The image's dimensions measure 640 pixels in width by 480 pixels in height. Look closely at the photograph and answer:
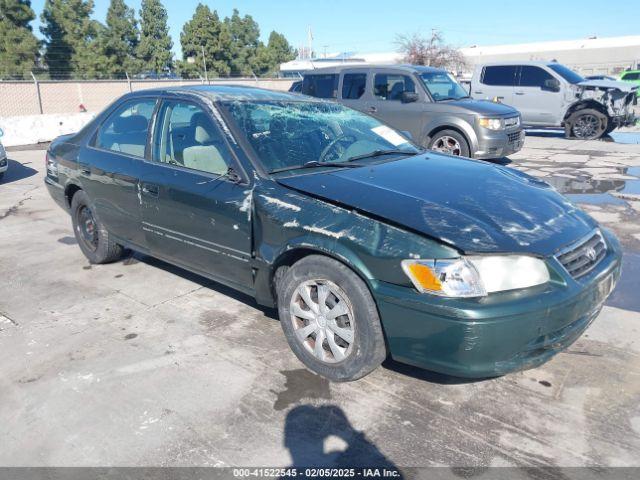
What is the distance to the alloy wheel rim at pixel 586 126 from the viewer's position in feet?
43.4

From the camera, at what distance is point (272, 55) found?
2291 inches

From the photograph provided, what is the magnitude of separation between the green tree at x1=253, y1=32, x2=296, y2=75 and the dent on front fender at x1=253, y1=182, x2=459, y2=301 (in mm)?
56694

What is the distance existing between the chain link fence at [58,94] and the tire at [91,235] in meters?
10.2

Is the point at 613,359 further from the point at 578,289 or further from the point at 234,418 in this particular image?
the point at 234,418

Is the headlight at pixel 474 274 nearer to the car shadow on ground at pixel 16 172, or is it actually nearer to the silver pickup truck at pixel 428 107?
the silver pickup truck at pixel 428 107

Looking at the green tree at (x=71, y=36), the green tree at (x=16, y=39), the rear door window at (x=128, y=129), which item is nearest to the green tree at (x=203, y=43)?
the green tree at (x=71, y=36)

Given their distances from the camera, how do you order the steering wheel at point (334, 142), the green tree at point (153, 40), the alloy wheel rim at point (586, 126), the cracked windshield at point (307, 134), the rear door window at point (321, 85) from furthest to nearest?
the green tree at point (153, 40), the alloy wheel rim at point (586, 126), the rear door window at point (321, 85), the steering wheel at point (334, 142), the cracked windshield at point (307, 134)

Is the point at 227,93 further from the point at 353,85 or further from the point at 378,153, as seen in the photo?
the point at 353,85

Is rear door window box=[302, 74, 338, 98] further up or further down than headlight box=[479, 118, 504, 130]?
further up

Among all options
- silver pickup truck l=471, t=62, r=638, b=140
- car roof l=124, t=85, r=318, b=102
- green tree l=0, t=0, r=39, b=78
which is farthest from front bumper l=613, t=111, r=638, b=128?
green tree l=0, t=0, r=39, b=78

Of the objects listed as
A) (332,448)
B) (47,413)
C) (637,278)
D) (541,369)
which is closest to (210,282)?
(47,413)

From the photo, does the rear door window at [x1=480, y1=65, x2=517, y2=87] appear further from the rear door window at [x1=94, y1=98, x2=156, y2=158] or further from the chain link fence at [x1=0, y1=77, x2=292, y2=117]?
the rear door window at [x1=94, y1=98, x2=156, y2=158]

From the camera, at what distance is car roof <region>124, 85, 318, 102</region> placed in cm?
374

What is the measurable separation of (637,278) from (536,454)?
105 inches
